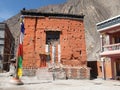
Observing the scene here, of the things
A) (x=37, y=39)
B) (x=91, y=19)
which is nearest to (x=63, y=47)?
(x=37, y=39)

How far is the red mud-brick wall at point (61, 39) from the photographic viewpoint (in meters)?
29.1

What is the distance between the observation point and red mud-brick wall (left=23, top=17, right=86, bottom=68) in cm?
2909

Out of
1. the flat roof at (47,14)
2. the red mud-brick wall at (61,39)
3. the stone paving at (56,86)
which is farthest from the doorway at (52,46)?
the stone paving at (56,86)

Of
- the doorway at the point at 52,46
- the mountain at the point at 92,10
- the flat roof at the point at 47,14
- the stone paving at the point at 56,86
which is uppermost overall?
the mountain at the point at 92,10

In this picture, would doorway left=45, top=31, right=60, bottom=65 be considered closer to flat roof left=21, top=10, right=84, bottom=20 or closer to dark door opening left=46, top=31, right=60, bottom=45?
dark door opening left=46, top=31, right=60, bottom=45

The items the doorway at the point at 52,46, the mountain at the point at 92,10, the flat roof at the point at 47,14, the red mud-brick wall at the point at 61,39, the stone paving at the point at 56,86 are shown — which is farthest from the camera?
the mountain at the point at 92,10

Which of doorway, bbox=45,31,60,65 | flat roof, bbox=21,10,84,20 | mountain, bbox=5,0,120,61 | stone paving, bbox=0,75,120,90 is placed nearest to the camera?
stone paving, bbox=0,75,120,90

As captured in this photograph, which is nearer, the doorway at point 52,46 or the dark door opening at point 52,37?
the doorway at point 52,46

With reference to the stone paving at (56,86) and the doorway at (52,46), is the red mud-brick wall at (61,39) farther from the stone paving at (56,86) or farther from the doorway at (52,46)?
the stone paving at (56,86)

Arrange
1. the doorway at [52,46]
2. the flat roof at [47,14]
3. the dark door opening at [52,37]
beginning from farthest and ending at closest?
1. the dark door opening at [52,37]
2. the flat roof at [47,14]
3. the doorway at [52,46]

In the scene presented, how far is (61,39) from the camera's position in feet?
99.3

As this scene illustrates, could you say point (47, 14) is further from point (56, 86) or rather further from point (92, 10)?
point (92, 10)

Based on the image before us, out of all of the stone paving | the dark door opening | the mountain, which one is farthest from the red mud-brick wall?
the mountain

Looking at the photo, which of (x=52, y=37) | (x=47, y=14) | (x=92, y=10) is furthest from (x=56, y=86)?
(x=92, y=10)
